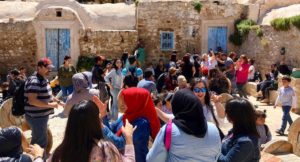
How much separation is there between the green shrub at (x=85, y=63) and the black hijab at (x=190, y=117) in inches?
615

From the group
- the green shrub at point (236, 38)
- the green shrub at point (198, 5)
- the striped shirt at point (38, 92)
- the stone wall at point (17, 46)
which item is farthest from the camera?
the stone wall at point (17, 46)

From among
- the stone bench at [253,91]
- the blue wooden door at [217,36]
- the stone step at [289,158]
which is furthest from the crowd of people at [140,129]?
the blue wooden door at [217,36]

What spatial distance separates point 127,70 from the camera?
12203 millimetres

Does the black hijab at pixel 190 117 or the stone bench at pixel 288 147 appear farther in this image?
the stone bench at pixel 288 147

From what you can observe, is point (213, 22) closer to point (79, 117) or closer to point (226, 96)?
point (226, 96)

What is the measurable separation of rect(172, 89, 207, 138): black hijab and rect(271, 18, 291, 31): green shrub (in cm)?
1300

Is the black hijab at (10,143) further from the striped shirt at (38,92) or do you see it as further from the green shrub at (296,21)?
the green shrub at (296,21)

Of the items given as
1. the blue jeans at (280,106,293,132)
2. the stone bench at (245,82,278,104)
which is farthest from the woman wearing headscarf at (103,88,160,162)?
the stone bench at (245,82,278,104)

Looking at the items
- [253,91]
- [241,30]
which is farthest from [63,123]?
[241,30]

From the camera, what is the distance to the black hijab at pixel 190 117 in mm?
4016

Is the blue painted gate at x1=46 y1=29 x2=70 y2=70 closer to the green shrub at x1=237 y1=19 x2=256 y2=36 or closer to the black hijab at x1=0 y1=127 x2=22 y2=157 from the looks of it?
the green shrub at x1=237 y1=19 x2=256 y2=36

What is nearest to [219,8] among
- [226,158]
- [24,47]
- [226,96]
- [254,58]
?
[254,58]

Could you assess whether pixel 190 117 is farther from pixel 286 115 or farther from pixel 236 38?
pixel 236 38

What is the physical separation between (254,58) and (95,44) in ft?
21.1
